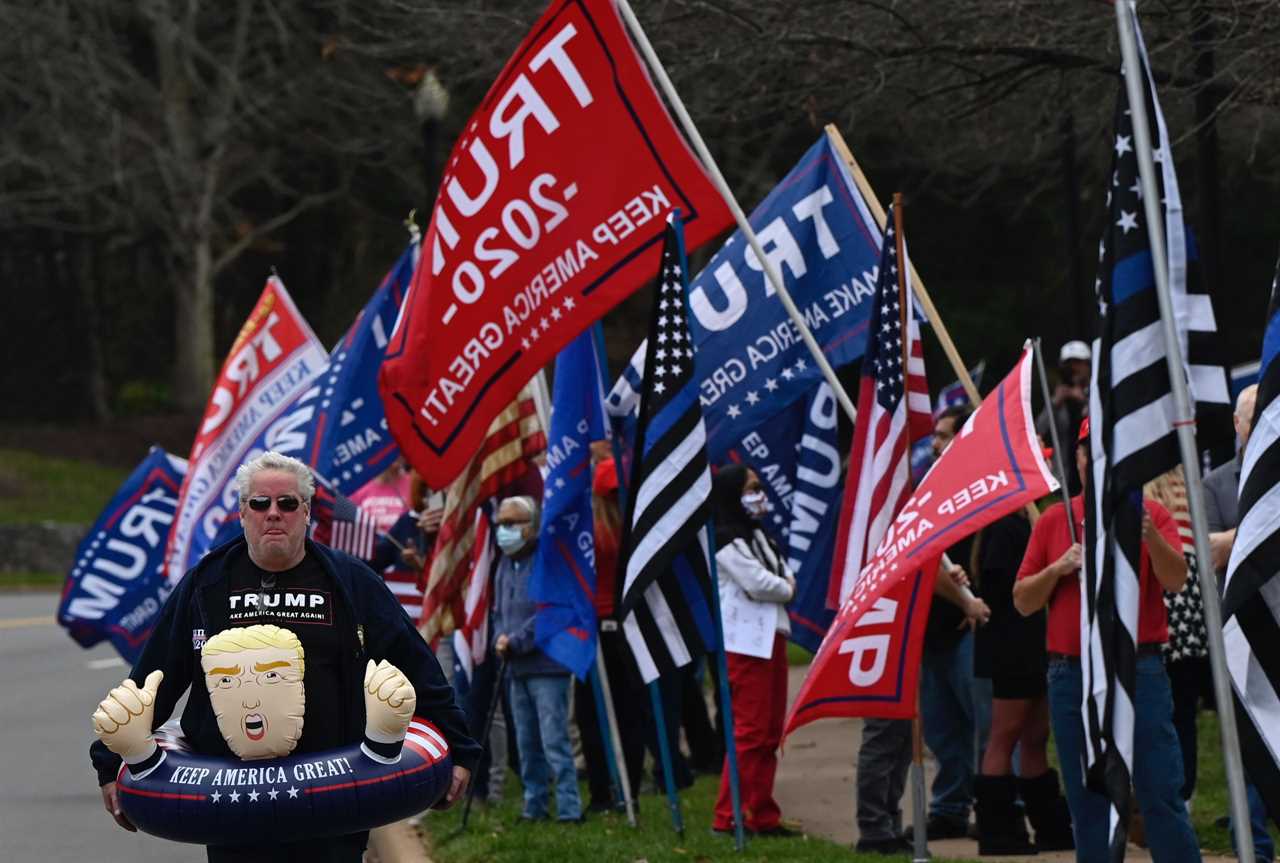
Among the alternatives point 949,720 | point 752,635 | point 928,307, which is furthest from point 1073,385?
point 928,307

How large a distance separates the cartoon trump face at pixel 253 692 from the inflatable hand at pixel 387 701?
202 millimetres

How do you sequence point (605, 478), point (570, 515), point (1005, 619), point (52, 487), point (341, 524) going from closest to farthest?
point (1005, 619) < point (570, 515) < point (605, 478) < point (341, 524) < point (52, 487)

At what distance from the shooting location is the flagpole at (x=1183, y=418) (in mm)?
5410

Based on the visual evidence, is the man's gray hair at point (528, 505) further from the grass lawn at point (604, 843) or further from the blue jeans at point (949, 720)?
the blue jeans at point (949, 720)

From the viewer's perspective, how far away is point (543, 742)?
33.1ft

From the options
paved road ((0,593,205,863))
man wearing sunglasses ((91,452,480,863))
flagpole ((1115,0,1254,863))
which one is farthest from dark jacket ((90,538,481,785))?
paved road ((0,593,205,863))

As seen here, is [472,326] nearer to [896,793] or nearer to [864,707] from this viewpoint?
[864,707]

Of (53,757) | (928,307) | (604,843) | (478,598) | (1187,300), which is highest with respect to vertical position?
(928,307)

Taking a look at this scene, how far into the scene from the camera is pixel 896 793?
9445mm

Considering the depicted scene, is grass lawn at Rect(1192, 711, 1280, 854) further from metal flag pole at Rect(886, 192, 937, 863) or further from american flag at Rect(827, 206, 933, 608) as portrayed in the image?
american flag at Rect(827, 206, 933, 608)

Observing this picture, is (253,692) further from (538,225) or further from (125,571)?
(125,571)

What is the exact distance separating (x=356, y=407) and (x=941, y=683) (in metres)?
4.45

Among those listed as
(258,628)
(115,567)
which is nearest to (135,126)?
(115,567)

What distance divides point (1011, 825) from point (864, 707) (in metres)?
1.36
